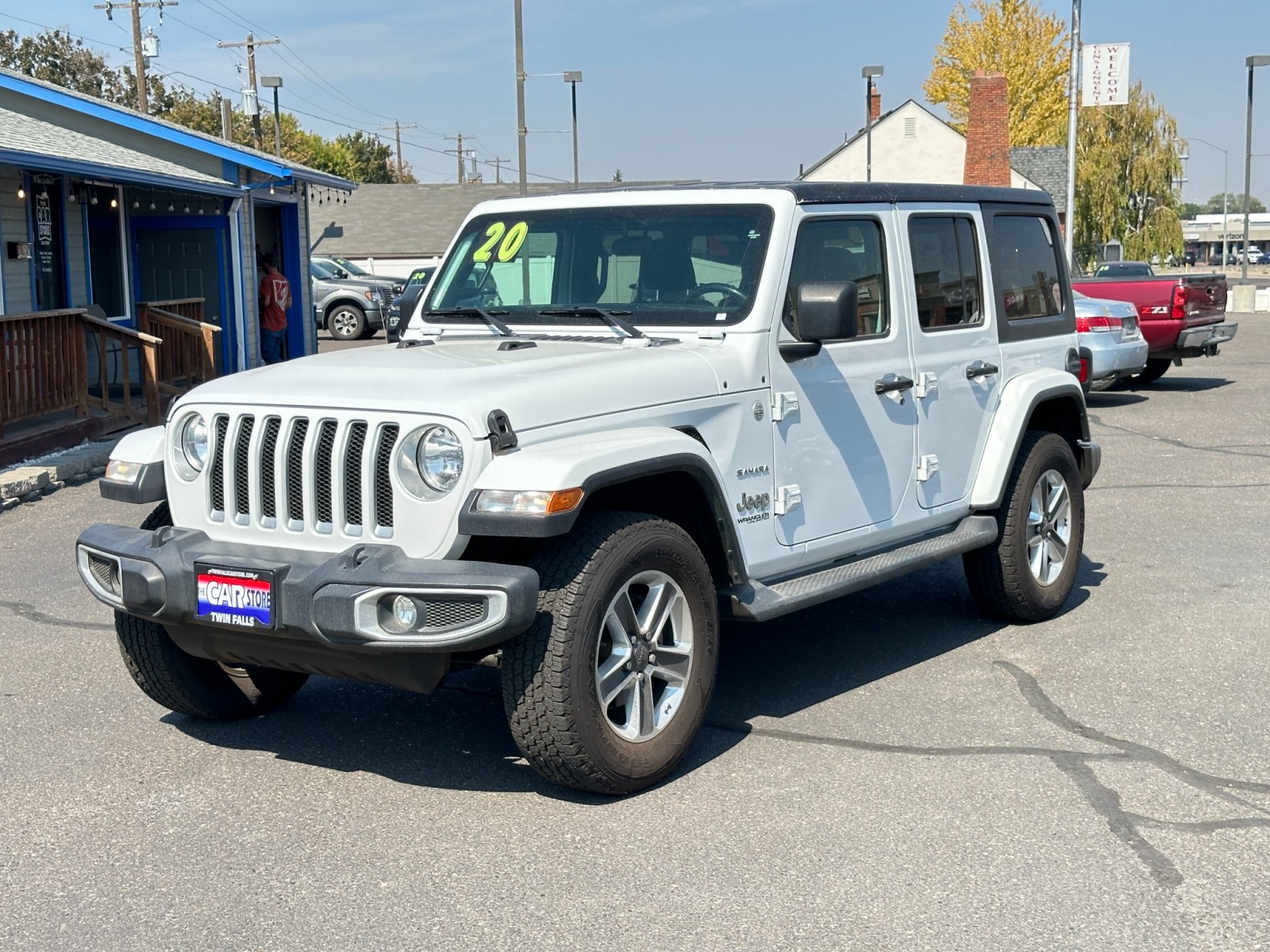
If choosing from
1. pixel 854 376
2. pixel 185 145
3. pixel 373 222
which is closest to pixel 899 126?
pixel 373 222

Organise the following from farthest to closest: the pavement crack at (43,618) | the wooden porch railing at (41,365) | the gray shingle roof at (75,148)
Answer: the gray shingle roof at (75,148) → the wooden porch railing at (41,365) → the pavement crack at (43,618)

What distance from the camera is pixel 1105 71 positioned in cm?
2962

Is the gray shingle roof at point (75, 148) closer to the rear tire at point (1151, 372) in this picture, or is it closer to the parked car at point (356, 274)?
the parked car at point (356, 274)

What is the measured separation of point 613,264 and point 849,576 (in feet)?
5.03

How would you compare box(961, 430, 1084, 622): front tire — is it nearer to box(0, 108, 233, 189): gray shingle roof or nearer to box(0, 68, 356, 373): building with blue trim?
box(0, 108, 233, 189): gray shingle roof

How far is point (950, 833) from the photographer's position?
4324 mm

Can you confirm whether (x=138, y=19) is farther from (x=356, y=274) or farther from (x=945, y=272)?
(x=945, y=272)

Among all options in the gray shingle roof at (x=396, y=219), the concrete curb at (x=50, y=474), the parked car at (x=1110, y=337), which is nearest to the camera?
the concrete curb at (x=50, y=474)

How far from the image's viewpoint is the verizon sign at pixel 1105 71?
2955cm

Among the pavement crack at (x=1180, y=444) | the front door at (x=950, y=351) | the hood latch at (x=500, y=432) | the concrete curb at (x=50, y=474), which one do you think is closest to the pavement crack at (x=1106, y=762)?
the front door at (x=950, y=351)

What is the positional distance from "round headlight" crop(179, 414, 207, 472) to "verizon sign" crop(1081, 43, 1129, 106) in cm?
2789

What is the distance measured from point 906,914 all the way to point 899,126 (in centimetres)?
5569

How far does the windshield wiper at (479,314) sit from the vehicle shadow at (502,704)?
143cm

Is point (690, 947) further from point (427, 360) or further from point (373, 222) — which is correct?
point (373, 222)
